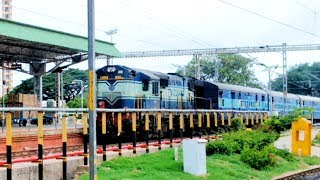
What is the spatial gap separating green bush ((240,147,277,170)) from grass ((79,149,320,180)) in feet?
0.58

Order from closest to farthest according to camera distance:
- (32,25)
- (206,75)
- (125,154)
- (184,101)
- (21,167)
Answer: (21,167) → (125,154) → (32,25) → (184,101) → (206,75)

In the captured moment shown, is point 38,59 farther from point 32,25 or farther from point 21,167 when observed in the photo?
point 21,167

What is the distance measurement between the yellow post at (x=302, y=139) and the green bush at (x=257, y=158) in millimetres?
4036

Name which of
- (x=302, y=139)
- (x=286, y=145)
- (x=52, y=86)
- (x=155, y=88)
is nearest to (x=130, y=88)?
(x=155, y=88)

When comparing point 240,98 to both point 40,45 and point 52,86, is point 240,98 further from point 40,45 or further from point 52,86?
point 52,86

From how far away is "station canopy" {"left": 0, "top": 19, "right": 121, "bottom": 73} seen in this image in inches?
878

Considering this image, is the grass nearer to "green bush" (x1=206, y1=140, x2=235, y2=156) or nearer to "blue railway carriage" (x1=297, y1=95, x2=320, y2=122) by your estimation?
"green bush" (x1=206, y1=140, x2=235, y2=156)

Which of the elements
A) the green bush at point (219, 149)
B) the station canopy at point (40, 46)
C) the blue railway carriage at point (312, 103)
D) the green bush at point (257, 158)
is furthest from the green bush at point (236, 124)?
the blue railway carriage at point (312, 103)

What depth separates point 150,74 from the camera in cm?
2447

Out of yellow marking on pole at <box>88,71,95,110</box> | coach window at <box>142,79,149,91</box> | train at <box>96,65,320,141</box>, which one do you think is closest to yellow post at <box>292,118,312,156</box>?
train at <box>96,65,320,141</box>

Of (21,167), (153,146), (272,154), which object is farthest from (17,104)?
(21,167)

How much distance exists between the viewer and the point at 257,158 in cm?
1477

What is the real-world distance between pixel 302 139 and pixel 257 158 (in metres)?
5.04

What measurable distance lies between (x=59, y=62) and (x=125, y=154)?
59.7 feet
